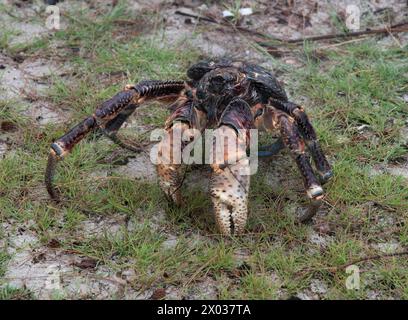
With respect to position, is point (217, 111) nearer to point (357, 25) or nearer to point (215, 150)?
point (215, 150)

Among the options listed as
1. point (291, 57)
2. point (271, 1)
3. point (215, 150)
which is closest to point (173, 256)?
point (215, 150)

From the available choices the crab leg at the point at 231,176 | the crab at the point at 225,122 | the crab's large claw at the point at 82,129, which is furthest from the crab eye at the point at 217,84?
the crab's large claw at the point at 82,129

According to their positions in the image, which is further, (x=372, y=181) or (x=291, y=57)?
(x=291, y=57)

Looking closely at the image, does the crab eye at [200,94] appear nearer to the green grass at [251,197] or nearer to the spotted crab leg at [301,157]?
the spotted crab leg at [301,157]

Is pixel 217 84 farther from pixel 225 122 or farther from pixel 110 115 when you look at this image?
pixel 110 115
